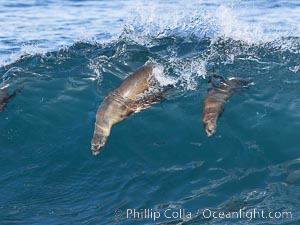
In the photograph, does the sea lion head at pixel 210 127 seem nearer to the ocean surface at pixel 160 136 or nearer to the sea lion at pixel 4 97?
the ocean surface at pixel 160 136

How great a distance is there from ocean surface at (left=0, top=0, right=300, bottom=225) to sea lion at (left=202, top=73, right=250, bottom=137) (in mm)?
215

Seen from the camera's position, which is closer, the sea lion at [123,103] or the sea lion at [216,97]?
the sea lion at [216,97]

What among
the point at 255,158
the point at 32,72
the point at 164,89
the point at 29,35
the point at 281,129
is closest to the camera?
the point at 255,158

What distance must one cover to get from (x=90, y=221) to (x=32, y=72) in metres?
4.85

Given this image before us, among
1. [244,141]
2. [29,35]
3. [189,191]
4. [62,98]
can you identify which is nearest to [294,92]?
[244,141]

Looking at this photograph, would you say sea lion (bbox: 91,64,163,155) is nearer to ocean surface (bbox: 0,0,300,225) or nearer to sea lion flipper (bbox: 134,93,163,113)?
sea lion flipper (bbox: 134,93,163,113)

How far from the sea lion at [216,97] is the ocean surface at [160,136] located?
0.22 m

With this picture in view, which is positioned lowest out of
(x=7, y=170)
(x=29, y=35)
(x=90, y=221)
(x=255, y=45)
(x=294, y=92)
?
(x=90, y=221)

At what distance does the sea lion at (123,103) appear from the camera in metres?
8.10

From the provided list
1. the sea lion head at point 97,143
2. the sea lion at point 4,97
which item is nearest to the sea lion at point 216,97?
the sea lion head at point 97,143

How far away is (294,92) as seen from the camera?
945cm

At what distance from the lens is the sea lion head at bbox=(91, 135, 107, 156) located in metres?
7.95

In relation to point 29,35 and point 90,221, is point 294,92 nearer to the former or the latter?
point 90,221

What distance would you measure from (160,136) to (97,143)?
1003mm
